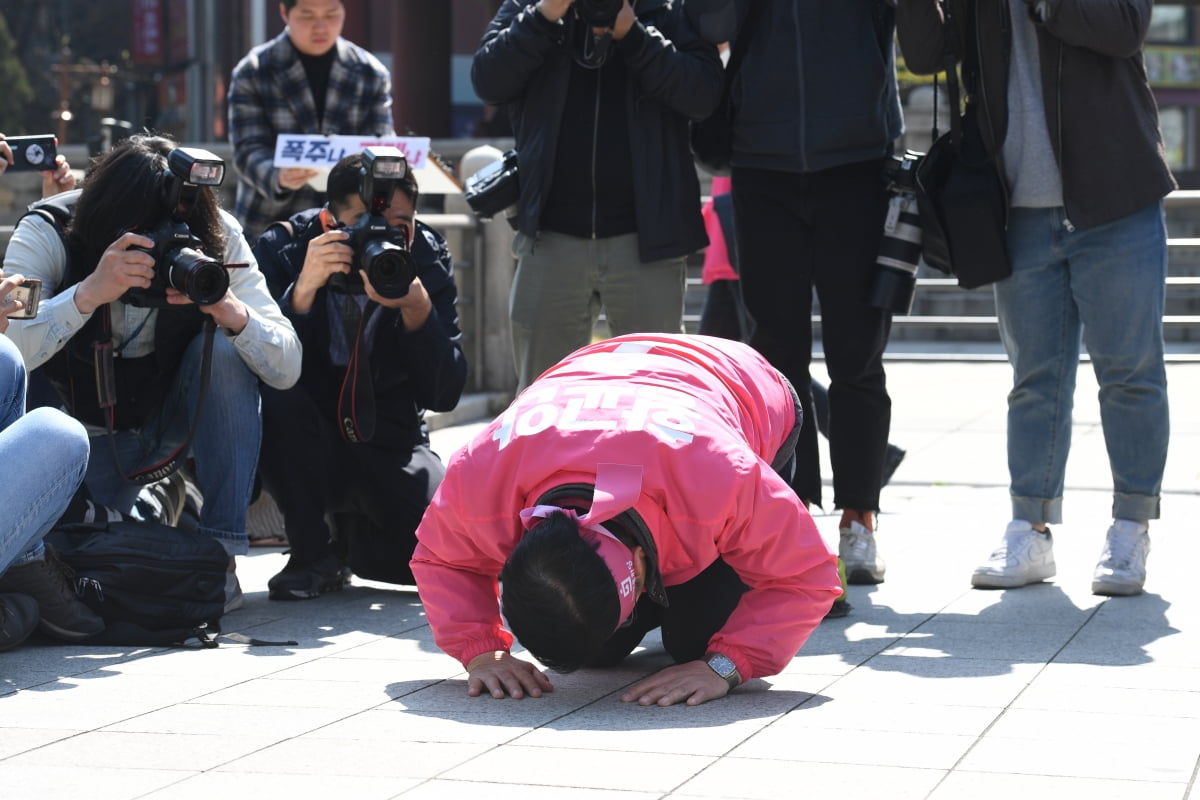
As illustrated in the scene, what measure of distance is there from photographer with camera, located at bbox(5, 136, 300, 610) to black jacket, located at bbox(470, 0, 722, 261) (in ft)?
2.92

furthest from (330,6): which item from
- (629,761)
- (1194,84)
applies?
(1194,84)

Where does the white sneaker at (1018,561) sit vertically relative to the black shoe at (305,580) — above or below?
above

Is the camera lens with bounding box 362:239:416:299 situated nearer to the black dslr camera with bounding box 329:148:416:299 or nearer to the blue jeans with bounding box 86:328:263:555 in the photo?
the black dslr camera with bounding box 329:148:416:299

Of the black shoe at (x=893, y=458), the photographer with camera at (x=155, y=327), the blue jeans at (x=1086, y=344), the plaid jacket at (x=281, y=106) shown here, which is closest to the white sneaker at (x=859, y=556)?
the blue jeans at (x=1086, y=344)

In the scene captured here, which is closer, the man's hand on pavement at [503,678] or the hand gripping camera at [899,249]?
the man's hand on pavement at [503,678]

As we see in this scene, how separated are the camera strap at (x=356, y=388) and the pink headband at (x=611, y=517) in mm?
1564

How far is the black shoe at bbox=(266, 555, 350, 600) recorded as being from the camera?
480 centimetres

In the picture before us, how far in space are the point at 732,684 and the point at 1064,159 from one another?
1.86m

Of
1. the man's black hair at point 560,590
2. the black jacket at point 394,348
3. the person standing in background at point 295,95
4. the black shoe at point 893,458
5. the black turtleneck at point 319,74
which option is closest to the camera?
the man's black hair at point 560,590

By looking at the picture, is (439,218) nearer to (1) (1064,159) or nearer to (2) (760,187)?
(2) (760,187)

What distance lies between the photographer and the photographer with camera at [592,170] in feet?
16.1

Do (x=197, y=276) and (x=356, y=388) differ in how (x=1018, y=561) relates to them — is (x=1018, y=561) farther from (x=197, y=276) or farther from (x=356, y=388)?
(x=197, y=276)

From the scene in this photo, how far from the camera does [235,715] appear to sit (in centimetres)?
345

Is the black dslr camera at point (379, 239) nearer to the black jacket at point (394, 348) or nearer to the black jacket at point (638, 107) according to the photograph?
the black jacket at point (394, 348)
